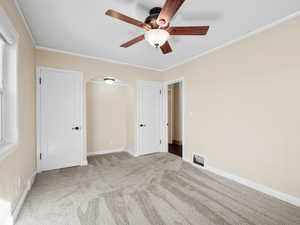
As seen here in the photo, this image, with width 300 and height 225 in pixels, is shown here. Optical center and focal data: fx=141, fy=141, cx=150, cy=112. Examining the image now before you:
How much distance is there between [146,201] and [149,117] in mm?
2445

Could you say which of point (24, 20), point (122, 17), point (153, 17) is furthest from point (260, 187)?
point (24, 20)

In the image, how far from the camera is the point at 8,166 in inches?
58.7

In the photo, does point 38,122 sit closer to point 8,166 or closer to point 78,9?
point 8,166

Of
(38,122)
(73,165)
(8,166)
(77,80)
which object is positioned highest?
(77,80)

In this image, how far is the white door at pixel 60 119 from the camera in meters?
2.92

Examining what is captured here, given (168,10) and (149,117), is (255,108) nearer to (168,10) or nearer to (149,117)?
(168,10)

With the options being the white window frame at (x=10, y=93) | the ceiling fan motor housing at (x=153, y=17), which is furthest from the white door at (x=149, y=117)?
the white window frame at (x=10, y=93)

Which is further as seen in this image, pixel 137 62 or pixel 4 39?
pixel 137 62

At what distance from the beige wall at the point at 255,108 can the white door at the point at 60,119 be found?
277 centimetres

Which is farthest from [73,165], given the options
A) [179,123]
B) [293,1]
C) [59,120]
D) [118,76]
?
[293,1]

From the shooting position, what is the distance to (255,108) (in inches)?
89.4

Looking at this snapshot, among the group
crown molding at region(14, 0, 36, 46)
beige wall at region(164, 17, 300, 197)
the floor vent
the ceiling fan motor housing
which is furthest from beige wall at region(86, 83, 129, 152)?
the ceiling fan motor housing

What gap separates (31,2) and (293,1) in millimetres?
3120

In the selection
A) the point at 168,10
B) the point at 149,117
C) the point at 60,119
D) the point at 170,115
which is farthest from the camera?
the point at 170,115
